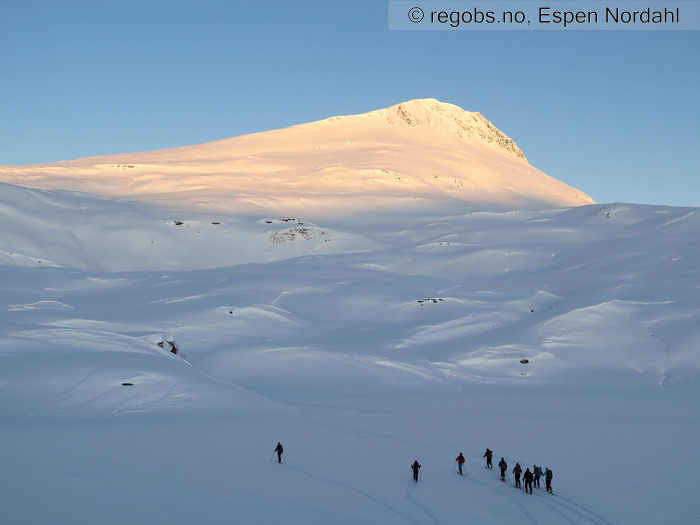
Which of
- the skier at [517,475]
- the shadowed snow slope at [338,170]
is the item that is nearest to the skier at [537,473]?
the skier at [517,475]

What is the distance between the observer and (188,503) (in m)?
16.6

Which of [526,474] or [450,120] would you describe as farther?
[450,120]

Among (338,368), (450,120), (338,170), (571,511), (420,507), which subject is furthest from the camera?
(450,120)

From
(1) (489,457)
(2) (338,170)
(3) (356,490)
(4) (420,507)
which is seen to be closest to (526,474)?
(1) (489,457)

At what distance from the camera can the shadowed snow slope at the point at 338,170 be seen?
89.4m

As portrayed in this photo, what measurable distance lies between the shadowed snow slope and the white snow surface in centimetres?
1462

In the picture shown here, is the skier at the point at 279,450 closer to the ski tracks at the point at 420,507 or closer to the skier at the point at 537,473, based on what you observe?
the ski tracks at the point at 420,507

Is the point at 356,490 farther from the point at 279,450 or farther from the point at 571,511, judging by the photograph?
the point at 571,511

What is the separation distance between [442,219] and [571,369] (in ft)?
159

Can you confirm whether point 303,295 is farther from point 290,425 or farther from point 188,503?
point 188,503

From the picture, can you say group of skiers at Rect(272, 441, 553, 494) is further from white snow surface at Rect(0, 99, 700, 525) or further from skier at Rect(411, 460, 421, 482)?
white snow surface at Rect(0, 99, 700, 525)

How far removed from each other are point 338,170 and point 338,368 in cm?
7719

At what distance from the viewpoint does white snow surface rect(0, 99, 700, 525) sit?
18.6m

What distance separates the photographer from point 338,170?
110500 mm
